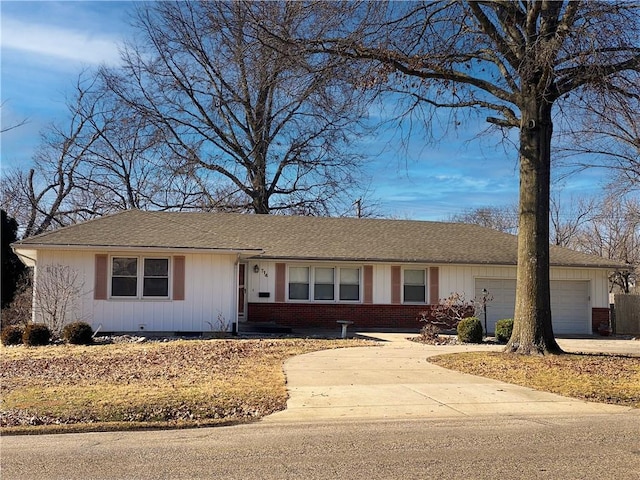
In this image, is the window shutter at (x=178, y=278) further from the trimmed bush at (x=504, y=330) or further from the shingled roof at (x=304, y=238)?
the trimmed bush at (x=504, y=330)

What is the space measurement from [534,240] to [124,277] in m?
12.3

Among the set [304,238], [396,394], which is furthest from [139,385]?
[304,238]

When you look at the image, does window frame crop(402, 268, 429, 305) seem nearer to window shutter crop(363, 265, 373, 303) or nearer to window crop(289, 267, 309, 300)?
window shutter crop(363, 265, 373, 303)

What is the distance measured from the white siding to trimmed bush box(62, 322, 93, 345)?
1894 millimetres

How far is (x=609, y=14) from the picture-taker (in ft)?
39.6

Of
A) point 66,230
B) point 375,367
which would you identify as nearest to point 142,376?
point 375,367

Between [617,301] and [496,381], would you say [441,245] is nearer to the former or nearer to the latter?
[617,301]

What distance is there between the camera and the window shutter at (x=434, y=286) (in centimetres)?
2436

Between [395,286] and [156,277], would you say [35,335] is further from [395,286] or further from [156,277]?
[395,286]

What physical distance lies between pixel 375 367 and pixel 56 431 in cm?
718

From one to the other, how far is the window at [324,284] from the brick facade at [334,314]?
1.16 ft

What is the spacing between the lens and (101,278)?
1934 centimetres

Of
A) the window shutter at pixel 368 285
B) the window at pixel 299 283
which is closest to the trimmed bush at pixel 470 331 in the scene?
the window shutter at pixel 368 285

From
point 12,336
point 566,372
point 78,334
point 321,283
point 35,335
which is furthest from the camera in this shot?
point 321,283
